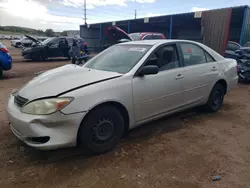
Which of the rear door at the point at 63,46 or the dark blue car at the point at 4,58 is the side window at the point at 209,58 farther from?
the rear door at the point at 63,46

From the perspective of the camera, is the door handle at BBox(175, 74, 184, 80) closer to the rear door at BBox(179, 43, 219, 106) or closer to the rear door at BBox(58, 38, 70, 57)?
the rear door at BBox(179, 43, 219, 106)

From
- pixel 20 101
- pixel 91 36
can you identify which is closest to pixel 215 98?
pixel 20 101

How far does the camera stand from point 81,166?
2.63m

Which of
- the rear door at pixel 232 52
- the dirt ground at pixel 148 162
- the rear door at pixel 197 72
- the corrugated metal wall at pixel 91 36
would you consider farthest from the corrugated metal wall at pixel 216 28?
the corrugated metal wall at pixel 91 36

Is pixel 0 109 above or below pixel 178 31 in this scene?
below

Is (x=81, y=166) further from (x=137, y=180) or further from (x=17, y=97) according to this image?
(x=17, y=97)

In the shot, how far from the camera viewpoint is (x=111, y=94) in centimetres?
279

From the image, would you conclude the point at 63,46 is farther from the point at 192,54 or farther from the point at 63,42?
the point at 192,54

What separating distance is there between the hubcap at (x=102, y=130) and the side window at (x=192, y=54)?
186 centimetres

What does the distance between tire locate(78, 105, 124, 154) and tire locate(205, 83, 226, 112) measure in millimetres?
A: 2316

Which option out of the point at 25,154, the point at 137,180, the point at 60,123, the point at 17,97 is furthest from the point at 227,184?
the point at 17,97

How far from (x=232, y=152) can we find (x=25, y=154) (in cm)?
284

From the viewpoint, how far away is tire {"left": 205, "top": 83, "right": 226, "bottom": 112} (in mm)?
4426

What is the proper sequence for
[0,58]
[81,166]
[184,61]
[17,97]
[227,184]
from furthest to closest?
[0,58], [184,61], [17,97], [81,166], [227,184]
